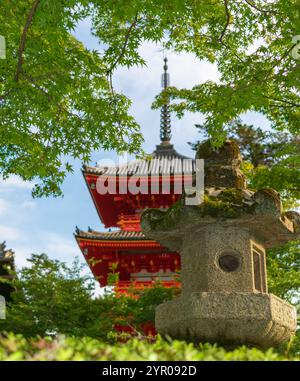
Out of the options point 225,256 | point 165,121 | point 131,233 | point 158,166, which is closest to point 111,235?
point 131,233

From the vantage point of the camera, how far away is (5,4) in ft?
24.2

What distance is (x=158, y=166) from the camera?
69.2ft

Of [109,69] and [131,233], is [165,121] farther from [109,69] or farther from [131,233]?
[109,69]

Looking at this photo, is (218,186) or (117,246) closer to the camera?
(218,186)

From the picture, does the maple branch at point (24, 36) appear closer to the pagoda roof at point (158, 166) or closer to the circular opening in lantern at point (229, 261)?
the circular opening in lantern at point (229, 261)

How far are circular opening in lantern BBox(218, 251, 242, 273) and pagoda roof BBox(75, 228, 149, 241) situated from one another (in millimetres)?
11619

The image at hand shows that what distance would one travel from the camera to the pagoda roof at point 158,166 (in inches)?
756

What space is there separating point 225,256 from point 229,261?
3.0 inches

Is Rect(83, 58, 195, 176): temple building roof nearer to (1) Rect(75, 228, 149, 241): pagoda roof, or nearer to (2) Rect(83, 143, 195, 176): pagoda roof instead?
(2) Rect(83, 143, 195, 176): pagoda roof

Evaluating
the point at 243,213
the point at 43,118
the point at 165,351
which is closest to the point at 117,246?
the point at 43,118

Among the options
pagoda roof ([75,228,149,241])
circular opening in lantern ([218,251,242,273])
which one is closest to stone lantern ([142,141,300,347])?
circular opening in lantern ([218,251,242,273])
